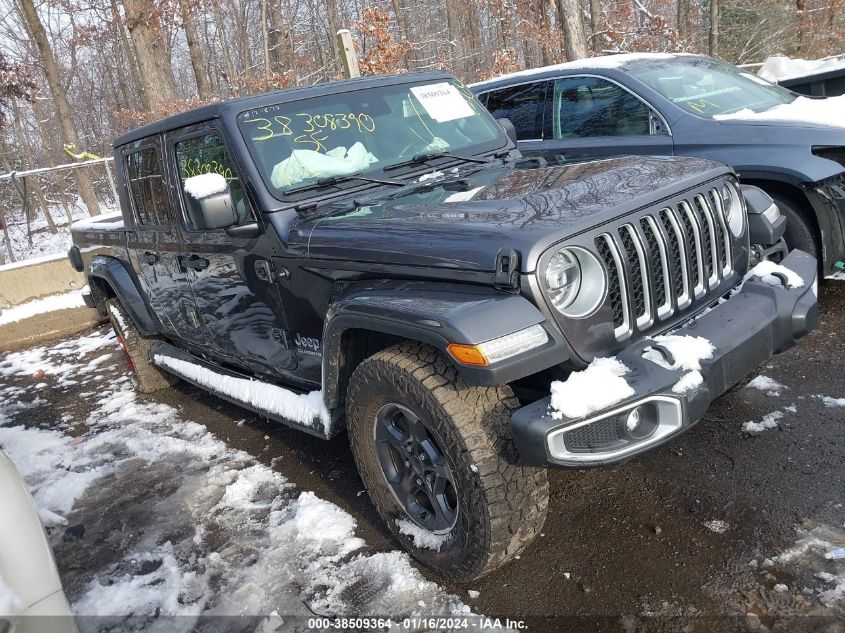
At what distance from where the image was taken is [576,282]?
2.37 meters

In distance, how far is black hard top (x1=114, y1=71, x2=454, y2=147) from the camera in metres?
3.37

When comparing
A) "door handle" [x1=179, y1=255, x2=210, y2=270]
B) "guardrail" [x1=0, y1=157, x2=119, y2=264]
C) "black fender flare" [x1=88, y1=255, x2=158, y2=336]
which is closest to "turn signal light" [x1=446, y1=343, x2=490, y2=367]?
"door handle" [x1=179, y1=255, x2=210, y2=270]

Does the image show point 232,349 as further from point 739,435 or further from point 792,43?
point 792,43

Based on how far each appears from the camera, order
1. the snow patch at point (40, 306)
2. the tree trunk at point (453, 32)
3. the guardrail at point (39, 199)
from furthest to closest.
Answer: the tree trunk at point (453, 32), the guardrail at point (39, 199), the snow patch at point (40, 306)

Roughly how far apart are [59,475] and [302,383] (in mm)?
1980

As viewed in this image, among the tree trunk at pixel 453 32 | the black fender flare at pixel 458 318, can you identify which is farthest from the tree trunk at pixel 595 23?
the black fender flare at pixel 458 318

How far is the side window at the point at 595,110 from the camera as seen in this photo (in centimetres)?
521

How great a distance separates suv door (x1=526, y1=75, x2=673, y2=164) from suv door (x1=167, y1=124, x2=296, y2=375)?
2.94m

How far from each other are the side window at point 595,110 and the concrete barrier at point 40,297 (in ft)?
20.9

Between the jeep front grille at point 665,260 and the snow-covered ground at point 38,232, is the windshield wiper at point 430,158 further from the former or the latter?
the snow-covered ground at point 38,232

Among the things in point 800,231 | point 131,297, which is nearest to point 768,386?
point 800,231

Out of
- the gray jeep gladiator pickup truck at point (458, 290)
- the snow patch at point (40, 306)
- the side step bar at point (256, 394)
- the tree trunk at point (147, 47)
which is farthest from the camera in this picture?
the tree trunk at point (147, 47)

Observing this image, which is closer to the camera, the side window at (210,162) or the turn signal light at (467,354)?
the turn signal light at (467,354)

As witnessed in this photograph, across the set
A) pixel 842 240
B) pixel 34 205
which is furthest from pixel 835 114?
pixel 34 205
